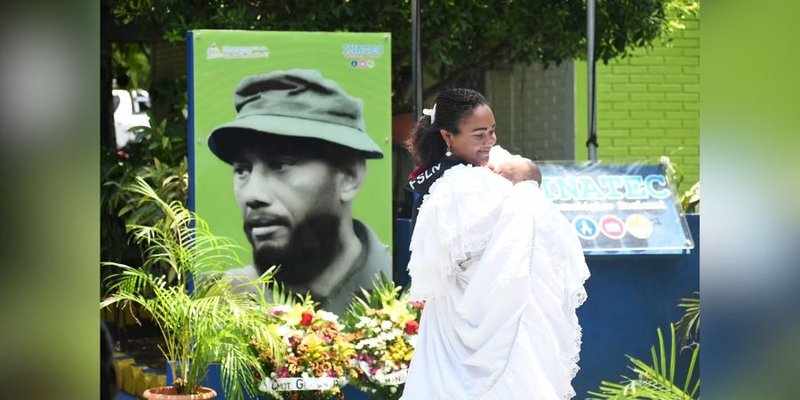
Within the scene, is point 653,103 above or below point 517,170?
above

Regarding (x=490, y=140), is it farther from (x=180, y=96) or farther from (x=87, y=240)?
(x=180, y=96)

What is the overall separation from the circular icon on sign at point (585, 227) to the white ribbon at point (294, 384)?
1940mm

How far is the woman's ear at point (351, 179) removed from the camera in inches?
288

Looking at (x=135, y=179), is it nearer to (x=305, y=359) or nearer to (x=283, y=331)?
(x=283, y=331)

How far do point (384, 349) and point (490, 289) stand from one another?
2.17 meters

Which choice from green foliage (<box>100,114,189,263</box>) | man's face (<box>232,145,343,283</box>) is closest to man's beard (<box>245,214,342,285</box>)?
man's face (<box>232,145,343,283</box>)

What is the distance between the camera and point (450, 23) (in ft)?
36.1

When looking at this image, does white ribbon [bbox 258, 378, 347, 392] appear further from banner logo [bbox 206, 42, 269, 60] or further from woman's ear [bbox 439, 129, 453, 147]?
woman's ear [bbox 439, 129, 453, 147]

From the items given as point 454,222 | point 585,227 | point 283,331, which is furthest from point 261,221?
point 454,222

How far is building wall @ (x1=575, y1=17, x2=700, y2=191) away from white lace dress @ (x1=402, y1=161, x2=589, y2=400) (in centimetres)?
913

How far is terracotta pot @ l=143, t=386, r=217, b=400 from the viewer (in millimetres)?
6176

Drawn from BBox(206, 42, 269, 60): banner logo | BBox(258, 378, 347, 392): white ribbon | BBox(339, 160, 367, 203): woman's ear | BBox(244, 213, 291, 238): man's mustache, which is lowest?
BBox(258, 378, 347, 392): white ribbon

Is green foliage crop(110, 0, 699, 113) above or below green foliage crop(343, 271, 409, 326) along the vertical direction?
above

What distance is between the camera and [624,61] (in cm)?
1379
